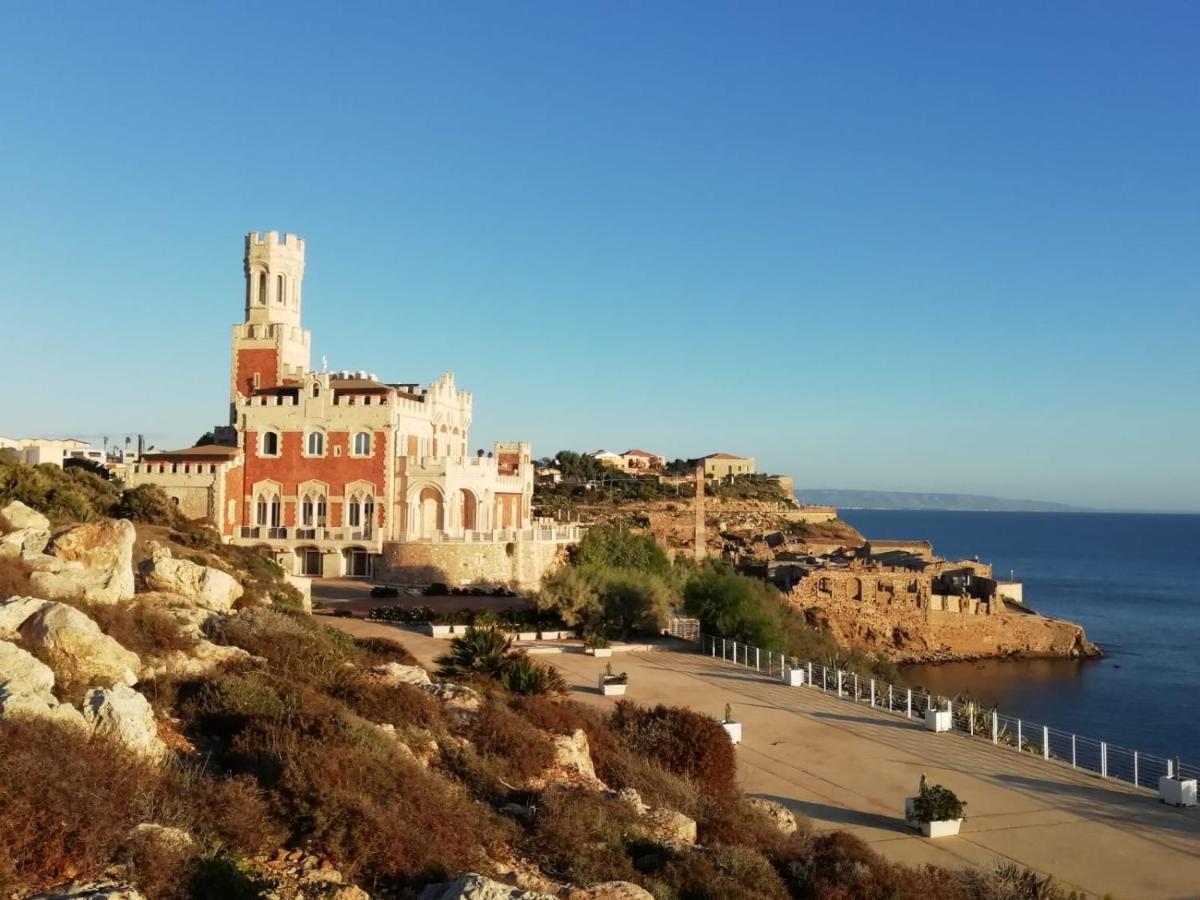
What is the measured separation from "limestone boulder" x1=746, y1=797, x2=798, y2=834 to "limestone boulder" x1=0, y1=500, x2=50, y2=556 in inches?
408

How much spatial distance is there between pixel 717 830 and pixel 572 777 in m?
1.89

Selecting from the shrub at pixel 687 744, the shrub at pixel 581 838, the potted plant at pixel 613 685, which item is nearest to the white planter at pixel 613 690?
the potted plant at pixel 613 685

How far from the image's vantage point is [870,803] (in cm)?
1434

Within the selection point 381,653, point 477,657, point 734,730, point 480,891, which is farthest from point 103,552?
point 480,891

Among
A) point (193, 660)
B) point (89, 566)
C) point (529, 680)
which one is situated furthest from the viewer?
point (529, 680)

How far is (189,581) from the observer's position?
670 inches

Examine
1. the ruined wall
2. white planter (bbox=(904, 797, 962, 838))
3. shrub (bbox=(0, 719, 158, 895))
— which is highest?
shrub (bbox=(0, 719, 158, 895))

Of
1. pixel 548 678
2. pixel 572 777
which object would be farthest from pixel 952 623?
pixel 572 777

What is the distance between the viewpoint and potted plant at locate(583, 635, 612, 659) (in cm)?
2698

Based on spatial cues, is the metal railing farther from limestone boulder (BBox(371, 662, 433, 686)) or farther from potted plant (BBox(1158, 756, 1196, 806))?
limestone boulder (BBox(371, 662, 433, 686))

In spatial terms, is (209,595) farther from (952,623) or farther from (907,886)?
(952,623)

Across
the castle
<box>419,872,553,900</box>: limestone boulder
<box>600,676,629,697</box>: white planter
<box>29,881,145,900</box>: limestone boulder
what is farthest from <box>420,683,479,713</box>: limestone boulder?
the castle

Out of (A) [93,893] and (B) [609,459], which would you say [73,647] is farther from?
(B) [609,459]

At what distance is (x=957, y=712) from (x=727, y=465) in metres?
118
